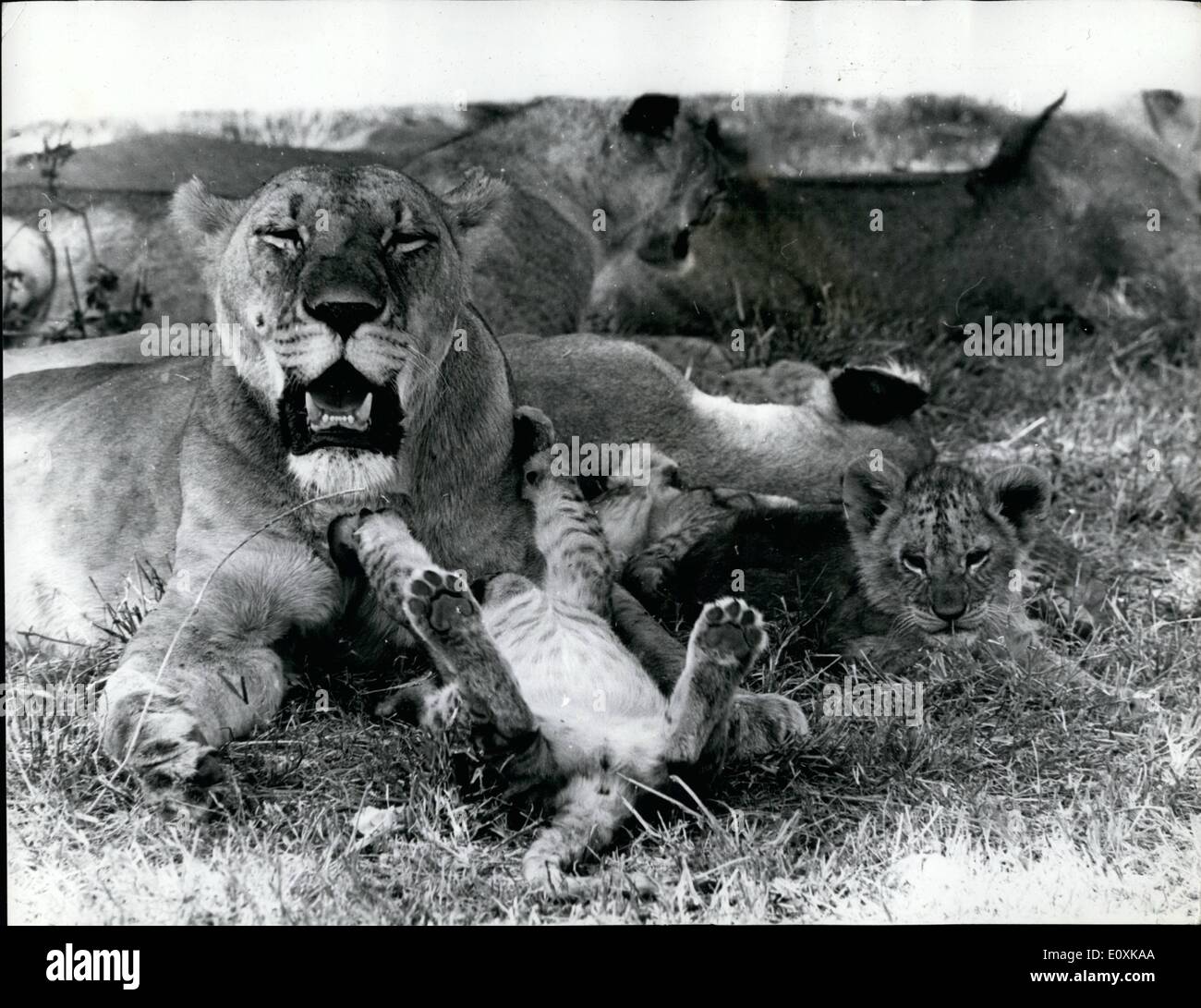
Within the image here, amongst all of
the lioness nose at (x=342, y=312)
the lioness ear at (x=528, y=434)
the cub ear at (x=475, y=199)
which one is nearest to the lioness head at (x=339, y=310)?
the lioness nose at (x=342, y=312)

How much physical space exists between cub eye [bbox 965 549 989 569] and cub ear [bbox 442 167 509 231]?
1622 mm

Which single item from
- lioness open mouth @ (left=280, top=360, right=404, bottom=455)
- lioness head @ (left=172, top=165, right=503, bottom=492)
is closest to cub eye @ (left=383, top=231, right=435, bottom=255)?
lioness head @ (left=172, top=165, right=503, bottom=492)

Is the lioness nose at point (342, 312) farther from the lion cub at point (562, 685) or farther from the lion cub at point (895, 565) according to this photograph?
the lion cub at point (895, 565)

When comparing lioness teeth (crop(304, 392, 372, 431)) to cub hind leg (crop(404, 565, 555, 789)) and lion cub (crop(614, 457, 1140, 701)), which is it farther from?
lion cub (crop(614, 457, 1140, 701))

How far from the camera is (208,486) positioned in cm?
438

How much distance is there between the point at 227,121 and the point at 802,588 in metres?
2.14

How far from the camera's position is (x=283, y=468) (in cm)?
431

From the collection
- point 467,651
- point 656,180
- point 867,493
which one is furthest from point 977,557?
point 656,180

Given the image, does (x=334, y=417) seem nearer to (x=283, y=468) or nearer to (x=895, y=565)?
(x=283, y=468)

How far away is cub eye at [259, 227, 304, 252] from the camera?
13.8 feet

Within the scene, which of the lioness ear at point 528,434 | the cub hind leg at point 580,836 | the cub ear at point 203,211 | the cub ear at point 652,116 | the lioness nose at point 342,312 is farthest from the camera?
the cub ear at point 652,116

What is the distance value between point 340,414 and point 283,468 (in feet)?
0.80

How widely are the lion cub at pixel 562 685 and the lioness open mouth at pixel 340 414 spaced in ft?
0.68

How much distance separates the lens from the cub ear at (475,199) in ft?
14.9
